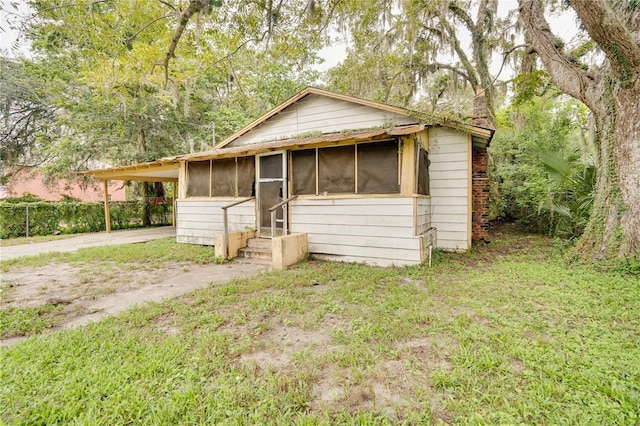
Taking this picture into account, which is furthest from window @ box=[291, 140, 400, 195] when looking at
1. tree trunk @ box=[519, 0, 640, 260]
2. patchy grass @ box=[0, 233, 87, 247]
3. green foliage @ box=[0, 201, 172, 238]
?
green foliage @ box=[0, 201, 172, 238]

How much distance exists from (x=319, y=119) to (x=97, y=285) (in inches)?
241

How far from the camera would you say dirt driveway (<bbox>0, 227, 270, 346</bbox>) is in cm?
373

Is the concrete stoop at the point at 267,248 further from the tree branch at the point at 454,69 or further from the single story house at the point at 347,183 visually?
the tree branch at the point at 454,69

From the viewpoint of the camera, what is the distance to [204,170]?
28.0 feet

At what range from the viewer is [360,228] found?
6055 millimetres

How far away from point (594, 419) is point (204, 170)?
8.98m

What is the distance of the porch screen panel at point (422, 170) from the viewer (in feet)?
19.2

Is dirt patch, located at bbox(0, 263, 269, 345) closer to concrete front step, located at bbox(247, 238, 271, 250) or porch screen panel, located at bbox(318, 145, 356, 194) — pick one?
concrete front step, located at bbox(247, 238, 271, 250)

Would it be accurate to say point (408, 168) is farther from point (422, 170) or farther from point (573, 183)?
point (573, 183)

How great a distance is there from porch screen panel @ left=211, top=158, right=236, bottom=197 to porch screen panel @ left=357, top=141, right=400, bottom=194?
3867 mm

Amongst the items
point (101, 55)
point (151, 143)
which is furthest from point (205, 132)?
point (101, 55)

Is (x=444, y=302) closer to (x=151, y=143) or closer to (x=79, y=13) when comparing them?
(x=79, y=13)

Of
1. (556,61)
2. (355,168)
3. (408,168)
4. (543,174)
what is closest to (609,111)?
(556,61)

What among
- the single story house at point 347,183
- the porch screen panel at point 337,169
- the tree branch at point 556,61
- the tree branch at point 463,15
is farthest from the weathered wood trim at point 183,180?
the tree branch at point 463,15
